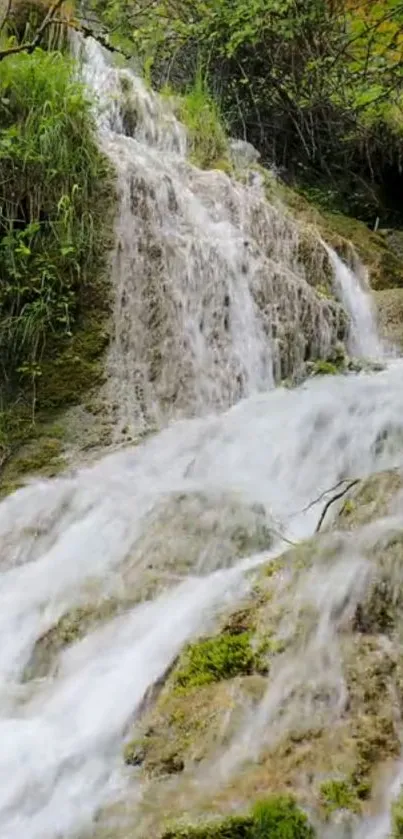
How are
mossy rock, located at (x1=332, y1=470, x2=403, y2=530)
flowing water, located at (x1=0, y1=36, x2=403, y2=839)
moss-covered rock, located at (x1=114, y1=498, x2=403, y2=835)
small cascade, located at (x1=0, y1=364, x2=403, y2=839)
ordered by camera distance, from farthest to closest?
mossy rock, located at (x1=332, y1=470, x2=403, y2=530), flowing water, located at (x1=0, y1=36, x2=403, y2=839), small cascade, located at (x1=0, y1=364, x2=403, y2=839), moss-covered rock, located at (x1=114, y1=498, x2=403, y2=835)

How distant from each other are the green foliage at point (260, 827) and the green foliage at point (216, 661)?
0.52m

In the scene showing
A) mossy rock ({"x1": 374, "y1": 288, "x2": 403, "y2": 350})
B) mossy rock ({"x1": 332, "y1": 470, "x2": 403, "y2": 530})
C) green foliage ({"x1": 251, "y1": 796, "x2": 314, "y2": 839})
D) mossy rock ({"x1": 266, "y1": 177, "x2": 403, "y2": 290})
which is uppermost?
mossy rock ({"x1": 266, "y1": 177, "x2": 403, "y2": 290})

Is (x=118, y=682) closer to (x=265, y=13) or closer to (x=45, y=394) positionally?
(x=45, y=394)

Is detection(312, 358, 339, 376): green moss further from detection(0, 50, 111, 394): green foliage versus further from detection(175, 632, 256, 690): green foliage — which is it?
detection(175, 632, 256, 690): green foliage

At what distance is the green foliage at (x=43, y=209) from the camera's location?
5.01 metres

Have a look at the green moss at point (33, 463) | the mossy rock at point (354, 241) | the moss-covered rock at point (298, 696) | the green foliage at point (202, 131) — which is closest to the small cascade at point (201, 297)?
the green moss at point (33, 463)

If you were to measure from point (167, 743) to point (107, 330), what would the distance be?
11.2ft

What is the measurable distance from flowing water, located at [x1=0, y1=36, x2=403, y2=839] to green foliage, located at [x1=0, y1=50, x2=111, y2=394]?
24cm

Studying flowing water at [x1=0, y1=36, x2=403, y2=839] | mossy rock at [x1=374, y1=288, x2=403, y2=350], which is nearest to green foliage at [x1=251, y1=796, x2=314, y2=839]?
flowing water at [x1=0, y1=36, x2=403, y2=839]

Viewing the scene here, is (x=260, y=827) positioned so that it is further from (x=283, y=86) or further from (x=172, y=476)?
(x=283, y=86)

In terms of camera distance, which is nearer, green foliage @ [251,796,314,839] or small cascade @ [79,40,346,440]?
green foliage @ [251,796,314,839]

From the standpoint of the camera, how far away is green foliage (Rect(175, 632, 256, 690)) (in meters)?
2.23

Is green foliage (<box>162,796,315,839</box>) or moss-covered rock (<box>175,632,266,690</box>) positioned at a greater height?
moss-covered rock (<box>175,632,266,690</box>)

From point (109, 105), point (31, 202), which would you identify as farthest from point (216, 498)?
point (109, 105)
